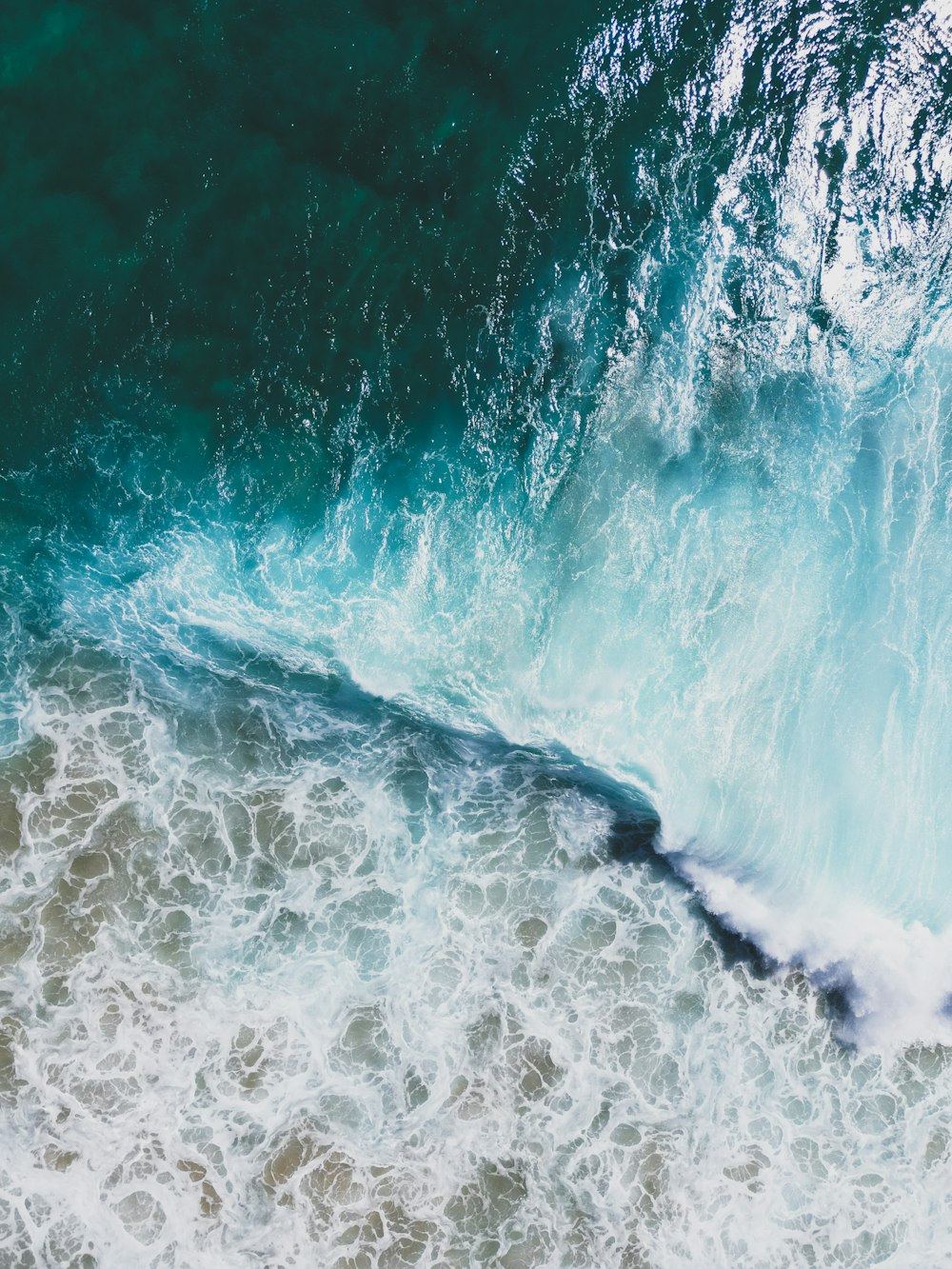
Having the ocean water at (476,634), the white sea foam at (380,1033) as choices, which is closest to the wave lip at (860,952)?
the ocean water at (476,634)

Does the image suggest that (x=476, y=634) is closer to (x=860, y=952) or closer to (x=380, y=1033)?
(x=380, y=1033)

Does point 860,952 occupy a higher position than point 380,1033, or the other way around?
point 860,952

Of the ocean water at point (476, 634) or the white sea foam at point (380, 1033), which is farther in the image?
the ocean water at point (476, 634)

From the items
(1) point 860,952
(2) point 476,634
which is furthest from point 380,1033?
(1) point 860,952

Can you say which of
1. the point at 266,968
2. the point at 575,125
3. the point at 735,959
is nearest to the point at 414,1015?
the point at 266,968

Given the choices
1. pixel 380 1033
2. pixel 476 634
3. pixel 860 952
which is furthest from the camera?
pixel 476 634

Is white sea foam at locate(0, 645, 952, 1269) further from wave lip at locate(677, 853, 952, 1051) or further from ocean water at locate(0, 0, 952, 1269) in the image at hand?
wave lip at locate(677, 853, 952, 1051)

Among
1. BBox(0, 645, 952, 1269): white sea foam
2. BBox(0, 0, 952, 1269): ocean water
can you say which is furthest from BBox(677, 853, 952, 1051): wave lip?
BBox(0, 645, 952, 1269): white sea foam

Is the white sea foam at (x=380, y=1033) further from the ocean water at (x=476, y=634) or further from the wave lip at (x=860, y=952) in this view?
the wave lip at (x=860, y=952)
